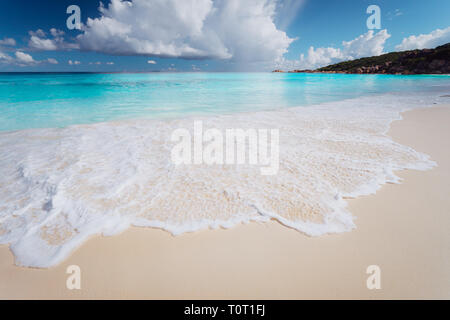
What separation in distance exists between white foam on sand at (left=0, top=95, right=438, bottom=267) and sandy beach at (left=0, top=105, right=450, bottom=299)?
161mm

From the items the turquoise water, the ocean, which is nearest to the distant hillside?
the turquoise water

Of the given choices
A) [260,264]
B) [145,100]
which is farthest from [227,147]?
[145,100]

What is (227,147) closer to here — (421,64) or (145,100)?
(145,100)

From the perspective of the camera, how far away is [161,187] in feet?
11.3

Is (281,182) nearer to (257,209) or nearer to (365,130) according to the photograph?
(257,209)

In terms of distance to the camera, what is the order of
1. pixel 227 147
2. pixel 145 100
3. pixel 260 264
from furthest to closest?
1. pixel 145 100
2. pixel 227 147
3. pixel 260 264

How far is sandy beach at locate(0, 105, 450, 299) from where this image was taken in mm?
1922

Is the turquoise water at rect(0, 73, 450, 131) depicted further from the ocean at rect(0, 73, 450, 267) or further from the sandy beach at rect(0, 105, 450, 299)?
the sandy beach at rect(0, 105, 450, 299)

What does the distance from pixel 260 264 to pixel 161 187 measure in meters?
2.05

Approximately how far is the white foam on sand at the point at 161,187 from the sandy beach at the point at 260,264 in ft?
0.53

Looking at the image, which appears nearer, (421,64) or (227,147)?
(227,147)

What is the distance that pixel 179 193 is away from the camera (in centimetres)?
328

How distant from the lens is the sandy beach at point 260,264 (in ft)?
6.31
